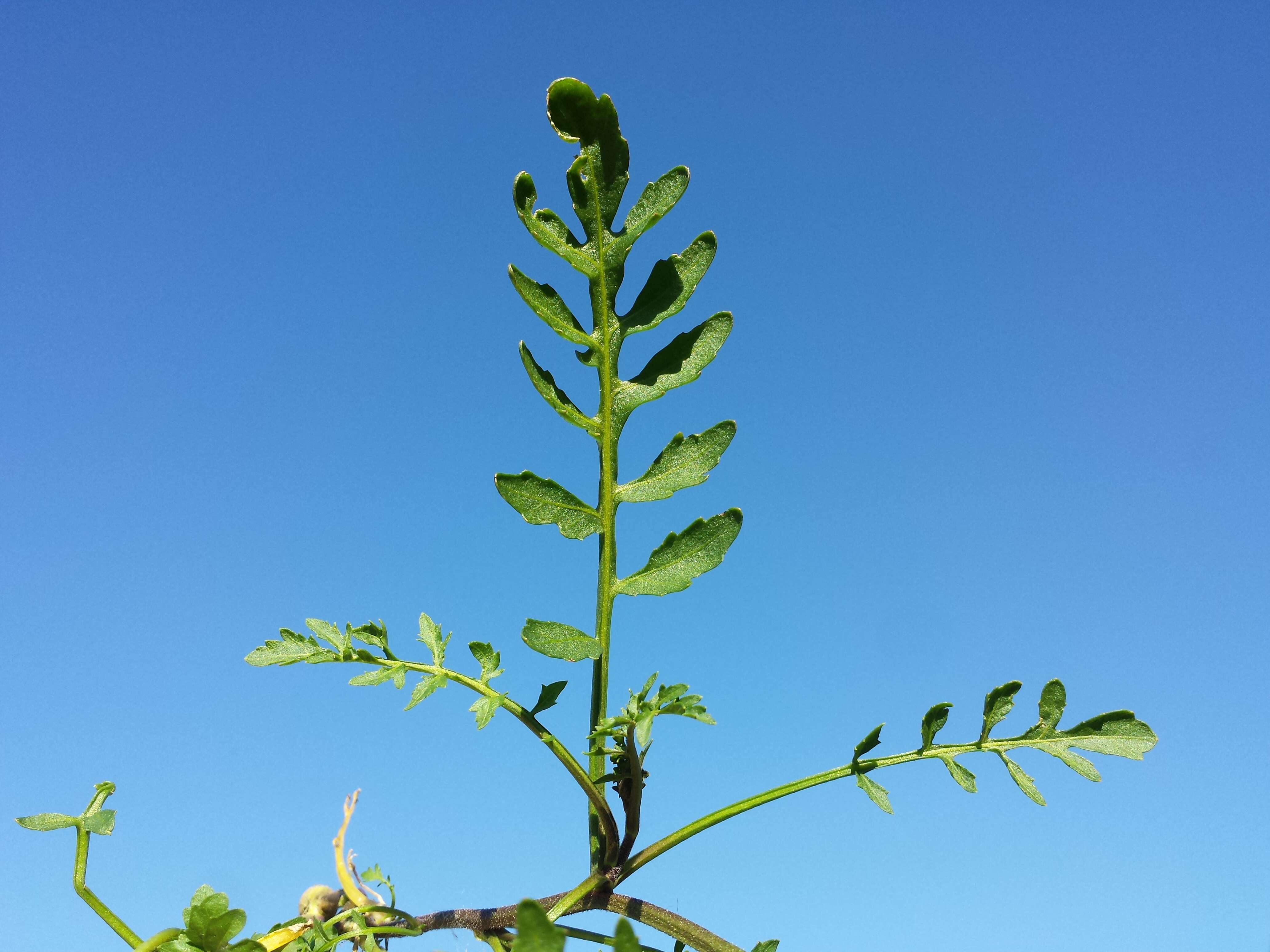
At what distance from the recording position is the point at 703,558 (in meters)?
1.49

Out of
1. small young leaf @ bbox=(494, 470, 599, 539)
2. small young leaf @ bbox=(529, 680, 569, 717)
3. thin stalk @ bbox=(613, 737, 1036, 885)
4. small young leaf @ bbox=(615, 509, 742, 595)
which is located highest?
small young leaf @ bbox=(494, 470, 599, 539)

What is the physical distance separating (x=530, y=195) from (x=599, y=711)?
862mm

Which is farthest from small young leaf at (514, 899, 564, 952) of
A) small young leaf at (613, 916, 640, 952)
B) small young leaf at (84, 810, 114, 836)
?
small young leaf at (84, 810, 114, 836)

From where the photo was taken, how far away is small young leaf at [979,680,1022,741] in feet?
4.66

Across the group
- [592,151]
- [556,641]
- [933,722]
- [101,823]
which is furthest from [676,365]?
[101,823]

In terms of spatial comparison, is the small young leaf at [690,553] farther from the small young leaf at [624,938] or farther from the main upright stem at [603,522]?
the small young leaf at [624,938]

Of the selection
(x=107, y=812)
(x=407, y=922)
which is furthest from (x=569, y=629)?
(x=107, y=812)

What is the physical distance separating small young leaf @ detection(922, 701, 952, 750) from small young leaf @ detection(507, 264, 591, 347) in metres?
0.83

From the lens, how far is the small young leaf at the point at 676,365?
1.58m

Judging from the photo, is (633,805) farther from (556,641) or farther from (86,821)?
(86,821)

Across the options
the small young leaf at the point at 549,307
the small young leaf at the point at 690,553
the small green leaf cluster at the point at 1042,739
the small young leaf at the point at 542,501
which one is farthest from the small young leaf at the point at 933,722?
the small young leaf at the point at 549,307

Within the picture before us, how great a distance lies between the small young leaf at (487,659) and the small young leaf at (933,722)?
2.12 ft

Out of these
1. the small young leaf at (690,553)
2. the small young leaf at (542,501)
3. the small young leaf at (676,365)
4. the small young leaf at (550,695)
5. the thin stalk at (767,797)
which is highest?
the small young leaf at (676,365)

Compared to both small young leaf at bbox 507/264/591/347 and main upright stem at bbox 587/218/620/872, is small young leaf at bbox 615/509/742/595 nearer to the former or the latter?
main upright stem at bbox 587/218/620/872
